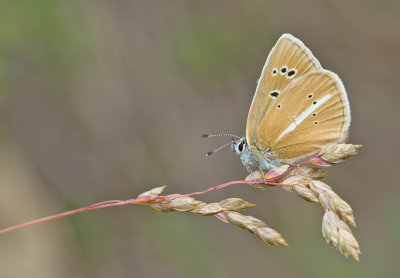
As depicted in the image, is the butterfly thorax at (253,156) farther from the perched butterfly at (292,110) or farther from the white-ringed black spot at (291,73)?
the white-ringed black spot at (291,73)

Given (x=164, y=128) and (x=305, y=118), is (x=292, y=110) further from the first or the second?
(x=164, y=128)

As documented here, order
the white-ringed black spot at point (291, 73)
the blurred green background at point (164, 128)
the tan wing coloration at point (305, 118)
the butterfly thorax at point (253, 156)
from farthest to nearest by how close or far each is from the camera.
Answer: the blurred green background at point (164, 128)
the butterfly thorax at point (253, 156)
the white-ringed black spot at point (291, 73)
the tan wing coloration at point (305, 118)

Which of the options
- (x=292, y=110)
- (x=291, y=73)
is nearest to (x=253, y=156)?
(x=292, y=110)

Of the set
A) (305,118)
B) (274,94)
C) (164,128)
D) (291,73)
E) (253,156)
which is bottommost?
(164,128)

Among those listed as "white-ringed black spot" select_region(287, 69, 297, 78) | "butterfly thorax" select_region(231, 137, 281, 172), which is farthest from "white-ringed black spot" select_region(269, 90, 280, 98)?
"butterfly thorax" select_region(231, 137, 281, 172)

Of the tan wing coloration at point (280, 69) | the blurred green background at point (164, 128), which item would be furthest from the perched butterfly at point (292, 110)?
the blurred green background at point (164, 128)

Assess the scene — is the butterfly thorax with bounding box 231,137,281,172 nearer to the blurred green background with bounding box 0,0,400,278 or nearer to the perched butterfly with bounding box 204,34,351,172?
the perched butterfly with bounding box 204,34,351,172

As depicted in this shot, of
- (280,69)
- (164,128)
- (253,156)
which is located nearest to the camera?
(280,69)
